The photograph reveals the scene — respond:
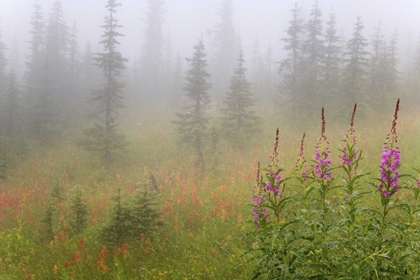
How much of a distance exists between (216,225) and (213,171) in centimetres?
851

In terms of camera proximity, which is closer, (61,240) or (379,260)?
(379,260)

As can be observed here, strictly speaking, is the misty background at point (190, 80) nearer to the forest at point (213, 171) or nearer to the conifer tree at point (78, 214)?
the forest at point (213, 171)

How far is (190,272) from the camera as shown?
5.47m

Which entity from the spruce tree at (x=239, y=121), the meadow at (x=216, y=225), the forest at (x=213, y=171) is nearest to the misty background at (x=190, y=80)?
the spruce tree at (x=239, y=121)

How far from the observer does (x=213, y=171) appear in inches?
619

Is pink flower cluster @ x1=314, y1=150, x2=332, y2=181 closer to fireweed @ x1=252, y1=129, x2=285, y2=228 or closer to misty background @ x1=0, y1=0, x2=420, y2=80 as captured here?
fireweed @ x1=252, y1=129, x2=285, y2=228

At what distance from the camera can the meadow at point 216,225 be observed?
333 cm

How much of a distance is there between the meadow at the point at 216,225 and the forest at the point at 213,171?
0.15ft

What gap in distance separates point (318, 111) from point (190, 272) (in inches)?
842

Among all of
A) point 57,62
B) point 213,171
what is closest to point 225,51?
point 57,62

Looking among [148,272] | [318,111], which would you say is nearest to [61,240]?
[148,272]

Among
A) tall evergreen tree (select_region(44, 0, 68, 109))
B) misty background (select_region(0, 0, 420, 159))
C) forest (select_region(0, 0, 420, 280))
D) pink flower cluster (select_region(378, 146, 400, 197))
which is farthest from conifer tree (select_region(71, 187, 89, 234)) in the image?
tall evergreen tree (select_region(44, 0, 68, 109))

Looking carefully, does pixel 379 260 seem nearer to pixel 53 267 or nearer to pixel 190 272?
pixel 190 272

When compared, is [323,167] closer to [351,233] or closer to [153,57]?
[351,233]
